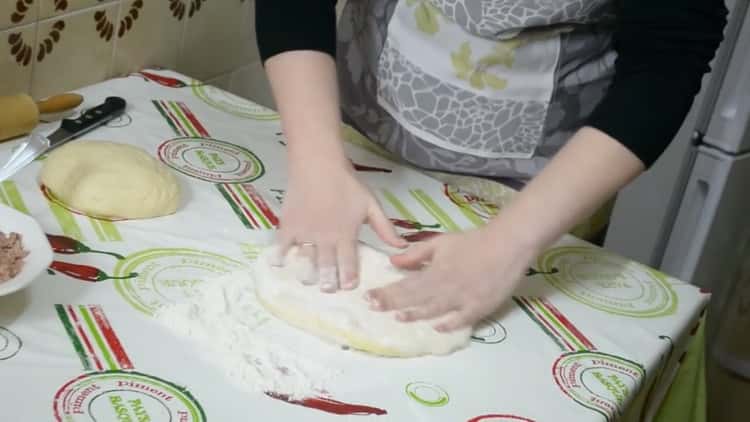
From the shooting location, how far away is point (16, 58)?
34.2 inches

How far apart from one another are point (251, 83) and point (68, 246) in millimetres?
664

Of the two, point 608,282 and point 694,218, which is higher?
point 608,282

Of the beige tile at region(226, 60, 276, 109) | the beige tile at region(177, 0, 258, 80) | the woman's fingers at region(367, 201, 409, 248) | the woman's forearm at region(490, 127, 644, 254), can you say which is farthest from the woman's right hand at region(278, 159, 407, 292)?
the beige tile at region(226, 60, 276, 109)

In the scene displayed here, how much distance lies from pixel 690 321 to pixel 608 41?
11.7 inches

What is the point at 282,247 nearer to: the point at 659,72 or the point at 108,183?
the point at 108,183

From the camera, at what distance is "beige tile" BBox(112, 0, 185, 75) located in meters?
1.00

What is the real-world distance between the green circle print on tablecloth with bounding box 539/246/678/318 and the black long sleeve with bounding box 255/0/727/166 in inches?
5.1

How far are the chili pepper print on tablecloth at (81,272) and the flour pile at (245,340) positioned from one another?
64 mm

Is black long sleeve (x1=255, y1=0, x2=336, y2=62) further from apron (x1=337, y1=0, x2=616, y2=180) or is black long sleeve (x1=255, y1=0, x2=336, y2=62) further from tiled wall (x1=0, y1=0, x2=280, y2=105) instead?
tiled wall (x1=0, y1=0, x2=280, y2=105)

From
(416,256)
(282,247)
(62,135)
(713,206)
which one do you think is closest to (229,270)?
(282,247)

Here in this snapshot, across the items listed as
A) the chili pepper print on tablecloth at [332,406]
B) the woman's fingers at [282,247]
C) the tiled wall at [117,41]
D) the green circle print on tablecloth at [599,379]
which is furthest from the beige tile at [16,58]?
the green circle print on tablecloth at [599,379]

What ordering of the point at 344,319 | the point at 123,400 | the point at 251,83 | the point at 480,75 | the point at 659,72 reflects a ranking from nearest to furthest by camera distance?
the point at 123,400, the point at 344,319, the point at 659,72, the point at 480,75, the point at 251,83

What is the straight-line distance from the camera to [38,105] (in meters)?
0.86

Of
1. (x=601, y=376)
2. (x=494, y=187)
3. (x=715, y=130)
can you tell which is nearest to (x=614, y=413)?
(x=601, y=376)
